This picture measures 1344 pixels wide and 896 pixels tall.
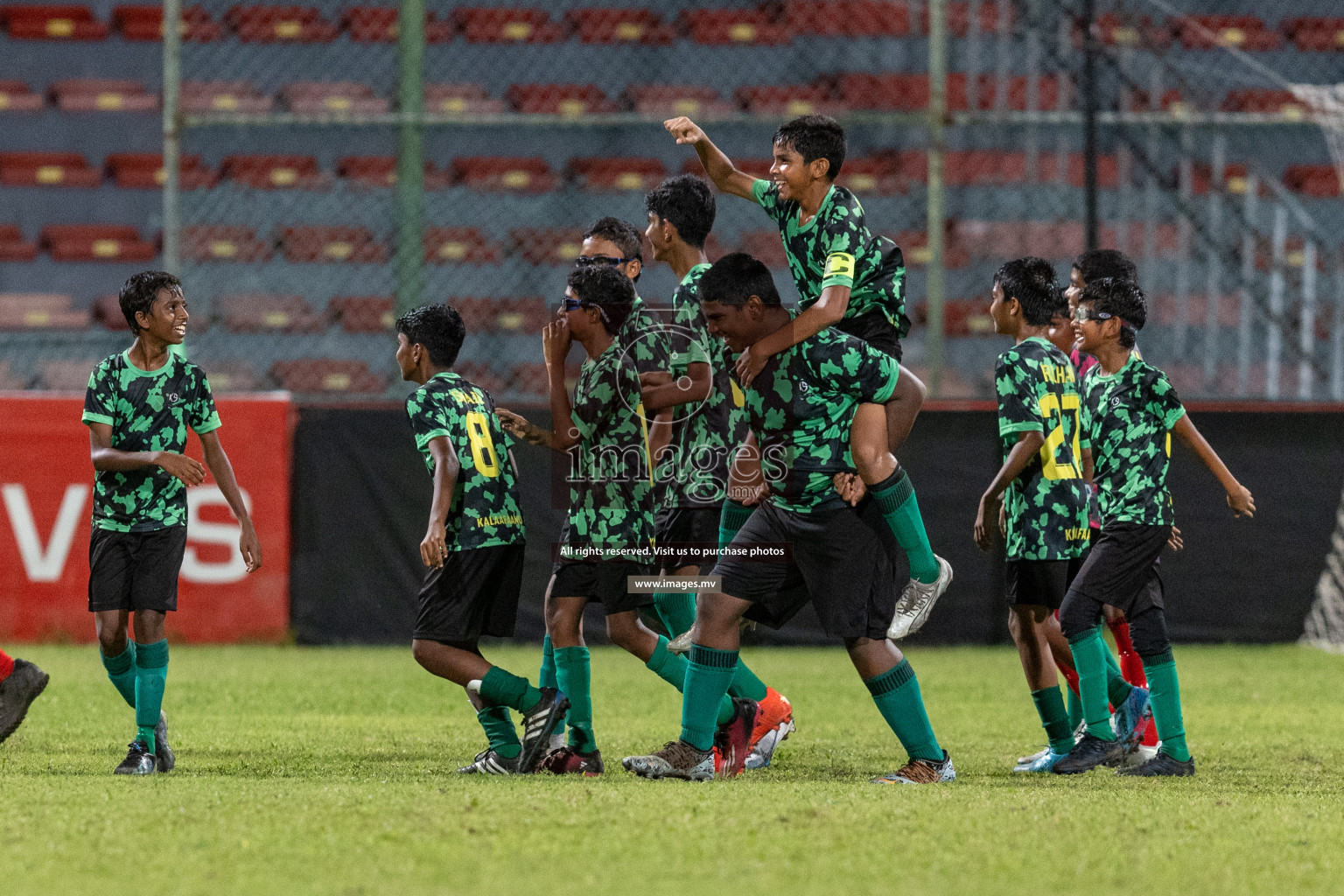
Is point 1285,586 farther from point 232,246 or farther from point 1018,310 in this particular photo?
point 232,246

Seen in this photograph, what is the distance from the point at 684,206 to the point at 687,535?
1300mm

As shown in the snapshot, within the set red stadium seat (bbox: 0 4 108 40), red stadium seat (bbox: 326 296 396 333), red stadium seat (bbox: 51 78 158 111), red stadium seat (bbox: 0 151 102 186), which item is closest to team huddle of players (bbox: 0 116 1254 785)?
red stadium seat (bbox: 326 296 396 333)

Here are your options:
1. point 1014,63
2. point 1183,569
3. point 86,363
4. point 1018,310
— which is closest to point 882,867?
point 1018,310

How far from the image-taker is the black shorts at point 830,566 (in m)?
4.90

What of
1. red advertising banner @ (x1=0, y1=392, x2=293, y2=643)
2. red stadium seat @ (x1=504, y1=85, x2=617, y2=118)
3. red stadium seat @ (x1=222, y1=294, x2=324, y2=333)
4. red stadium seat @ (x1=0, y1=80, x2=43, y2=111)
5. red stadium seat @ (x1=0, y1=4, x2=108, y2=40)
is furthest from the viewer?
red stadium seat @ (x1=0, y1=4, x2=108, y2=40)

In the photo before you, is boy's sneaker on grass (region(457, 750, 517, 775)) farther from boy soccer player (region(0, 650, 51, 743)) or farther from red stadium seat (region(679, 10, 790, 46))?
red stadium seat (region(679, 10, 790, 46))

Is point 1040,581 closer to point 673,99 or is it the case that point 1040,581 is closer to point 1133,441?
point 1133,441

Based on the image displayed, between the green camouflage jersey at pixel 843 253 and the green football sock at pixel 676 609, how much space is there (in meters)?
1.25

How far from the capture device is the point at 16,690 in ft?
18.1

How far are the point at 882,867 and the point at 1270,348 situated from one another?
9.70m

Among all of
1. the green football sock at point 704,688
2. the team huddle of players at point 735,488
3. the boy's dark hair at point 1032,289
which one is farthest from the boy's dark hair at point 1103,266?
the green football sock at point 704,688

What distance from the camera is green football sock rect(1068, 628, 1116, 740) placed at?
558 centimetres

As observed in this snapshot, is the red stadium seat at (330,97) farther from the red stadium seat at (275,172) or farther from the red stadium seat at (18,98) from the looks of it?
the red stadium seat at (18,98)

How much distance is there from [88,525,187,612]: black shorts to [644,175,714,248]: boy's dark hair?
2237mm
